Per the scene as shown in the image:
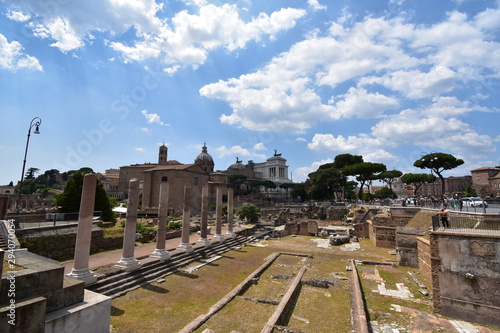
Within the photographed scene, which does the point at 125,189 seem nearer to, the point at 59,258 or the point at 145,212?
the point at 145,212

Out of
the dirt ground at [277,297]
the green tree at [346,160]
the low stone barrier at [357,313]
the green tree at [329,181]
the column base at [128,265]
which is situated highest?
the green tree at [346,160]

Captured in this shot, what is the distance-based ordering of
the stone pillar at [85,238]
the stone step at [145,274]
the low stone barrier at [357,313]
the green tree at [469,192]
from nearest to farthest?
1. the low stone barrier at [357,313]
2. the stone pillar at [85,238]
3. the stone step at [145,274]
4. the green tree at [469,192]

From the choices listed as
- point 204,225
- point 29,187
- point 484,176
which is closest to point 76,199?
point 204,225

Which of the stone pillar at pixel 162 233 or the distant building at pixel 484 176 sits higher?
the distant building at pixel 484 176

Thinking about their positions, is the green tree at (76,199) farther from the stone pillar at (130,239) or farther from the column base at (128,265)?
the column base at (128,265)

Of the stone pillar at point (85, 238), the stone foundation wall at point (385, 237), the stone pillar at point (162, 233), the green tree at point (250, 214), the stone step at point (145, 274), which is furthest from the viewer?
the green tree at point (250, 214)

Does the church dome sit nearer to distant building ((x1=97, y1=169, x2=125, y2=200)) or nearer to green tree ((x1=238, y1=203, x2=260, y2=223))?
distant building ((x1=97, y1=169, x2=125, y2=200))

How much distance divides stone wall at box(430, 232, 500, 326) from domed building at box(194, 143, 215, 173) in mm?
70942

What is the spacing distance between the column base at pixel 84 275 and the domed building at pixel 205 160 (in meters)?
68.3

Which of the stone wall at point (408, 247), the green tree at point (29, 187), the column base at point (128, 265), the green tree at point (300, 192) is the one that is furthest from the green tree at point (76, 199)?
the green tree at point (29, 187)

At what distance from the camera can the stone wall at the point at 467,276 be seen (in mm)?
7566

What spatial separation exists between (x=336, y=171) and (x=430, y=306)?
143 feet

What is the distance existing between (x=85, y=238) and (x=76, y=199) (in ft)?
48.2

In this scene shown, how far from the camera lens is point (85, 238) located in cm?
863
